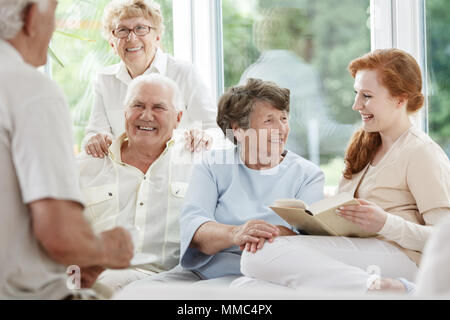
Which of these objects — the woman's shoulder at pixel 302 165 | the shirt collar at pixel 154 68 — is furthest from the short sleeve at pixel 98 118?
the woman's shoulder at pixel 302 165

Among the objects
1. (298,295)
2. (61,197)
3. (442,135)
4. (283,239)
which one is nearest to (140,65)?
(283,239)

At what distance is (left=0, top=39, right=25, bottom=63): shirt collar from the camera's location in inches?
51.2

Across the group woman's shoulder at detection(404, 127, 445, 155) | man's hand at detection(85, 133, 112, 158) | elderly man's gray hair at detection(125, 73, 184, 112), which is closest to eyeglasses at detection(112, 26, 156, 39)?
elderly man's gray hair at detection(125, 73, 184, 112)

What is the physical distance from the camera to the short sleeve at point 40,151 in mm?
1198

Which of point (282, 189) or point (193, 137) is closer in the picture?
point (282, 189)

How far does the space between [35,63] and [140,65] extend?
166 centimetres

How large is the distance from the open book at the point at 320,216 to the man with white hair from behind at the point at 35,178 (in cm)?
80

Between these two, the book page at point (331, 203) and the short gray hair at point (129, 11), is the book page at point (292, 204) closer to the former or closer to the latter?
the book page at point (331, 203)

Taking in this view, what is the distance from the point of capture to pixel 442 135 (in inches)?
123

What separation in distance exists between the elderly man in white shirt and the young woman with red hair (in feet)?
1.55

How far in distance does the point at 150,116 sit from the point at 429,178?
115cm

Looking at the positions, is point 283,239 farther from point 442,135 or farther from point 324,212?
point 442,135

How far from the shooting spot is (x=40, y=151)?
3.98 ft

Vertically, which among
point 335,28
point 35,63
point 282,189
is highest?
point 335,28
